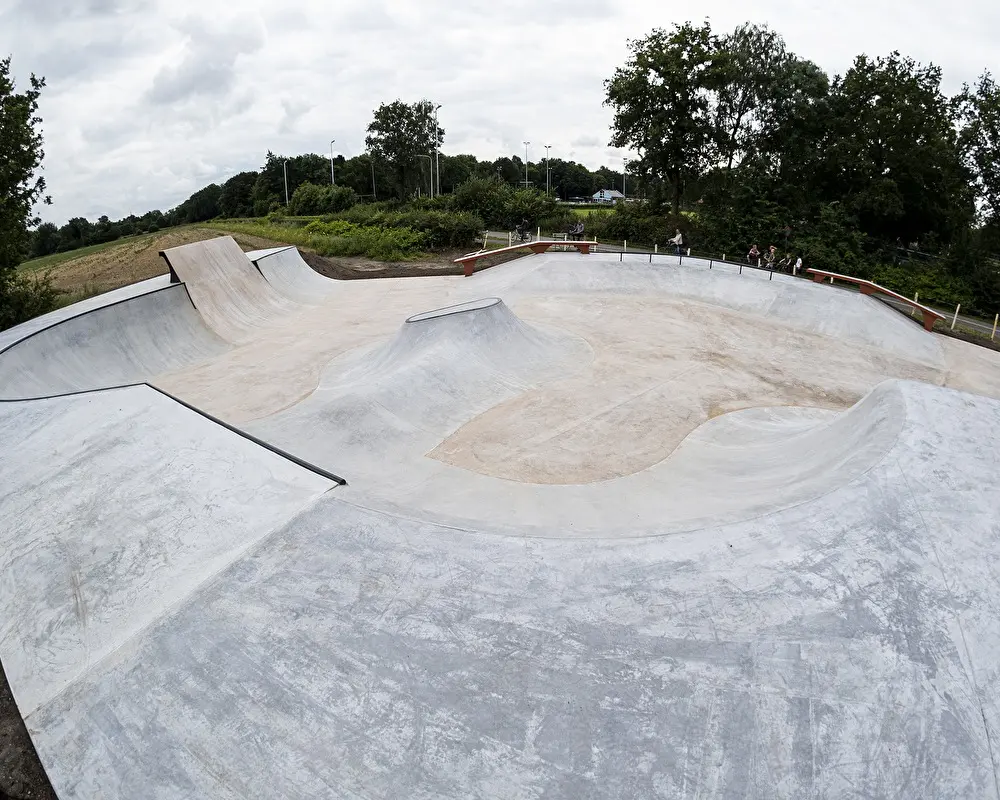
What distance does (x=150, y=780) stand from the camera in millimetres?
4016

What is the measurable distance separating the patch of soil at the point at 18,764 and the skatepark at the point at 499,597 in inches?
3.6

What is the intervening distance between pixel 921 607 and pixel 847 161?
28834 millimetres

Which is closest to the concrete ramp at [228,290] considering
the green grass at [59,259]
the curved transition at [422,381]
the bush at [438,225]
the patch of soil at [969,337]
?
the curved transition at [422,381]

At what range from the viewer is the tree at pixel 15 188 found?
1527cm

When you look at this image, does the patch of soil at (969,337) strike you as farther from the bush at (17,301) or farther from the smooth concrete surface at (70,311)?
the bush at (17,301)

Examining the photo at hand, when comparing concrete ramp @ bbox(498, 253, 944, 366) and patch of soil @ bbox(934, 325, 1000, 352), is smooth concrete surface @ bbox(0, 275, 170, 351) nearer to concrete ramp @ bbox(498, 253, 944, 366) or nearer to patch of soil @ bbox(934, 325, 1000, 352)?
concrete ramp @ bbox(498, 253, 944, 366)

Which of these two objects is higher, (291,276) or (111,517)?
(291,276)

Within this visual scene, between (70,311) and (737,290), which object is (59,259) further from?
(737,290)

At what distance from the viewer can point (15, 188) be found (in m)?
15.7

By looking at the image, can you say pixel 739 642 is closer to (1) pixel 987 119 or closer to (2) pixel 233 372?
(2) pixel 233 372

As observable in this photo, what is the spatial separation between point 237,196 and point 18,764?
301 ft

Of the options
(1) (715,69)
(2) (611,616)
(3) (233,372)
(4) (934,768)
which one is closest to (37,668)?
(2) (611,616)

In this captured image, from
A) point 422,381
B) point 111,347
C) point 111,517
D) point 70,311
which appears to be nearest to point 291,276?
point 70,311

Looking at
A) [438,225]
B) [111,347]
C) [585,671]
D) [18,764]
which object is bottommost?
[18,764]
